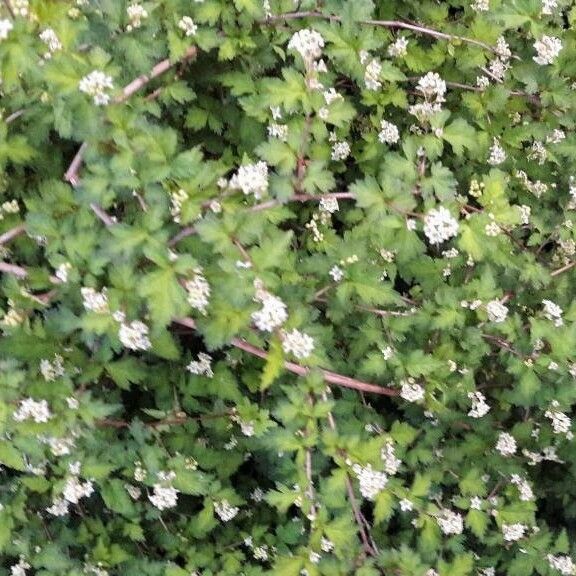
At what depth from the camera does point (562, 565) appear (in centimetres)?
260

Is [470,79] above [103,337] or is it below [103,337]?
above

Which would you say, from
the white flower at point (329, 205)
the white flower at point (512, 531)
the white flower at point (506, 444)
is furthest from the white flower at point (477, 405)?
the white flower at point (329, 205)

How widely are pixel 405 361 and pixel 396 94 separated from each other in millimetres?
1054

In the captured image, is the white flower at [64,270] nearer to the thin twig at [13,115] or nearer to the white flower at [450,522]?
the thin twig at [13,115]

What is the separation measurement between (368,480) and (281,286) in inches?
27.1

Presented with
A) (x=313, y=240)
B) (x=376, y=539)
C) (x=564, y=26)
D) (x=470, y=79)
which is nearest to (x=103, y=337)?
(x=313, y=240)

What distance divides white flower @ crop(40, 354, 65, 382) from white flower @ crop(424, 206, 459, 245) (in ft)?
4.11

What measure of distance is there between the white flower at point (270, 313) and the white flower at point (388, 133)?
1.08 metres

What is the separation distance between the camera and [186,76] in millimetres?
2457

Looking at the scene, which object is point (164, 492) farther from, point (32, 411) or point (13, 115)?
point (13, 115)

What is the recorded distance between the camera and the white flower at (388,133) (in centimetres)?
254

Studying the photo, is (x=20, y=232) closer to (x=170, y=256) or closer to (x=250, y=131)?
(x=170, y=256)

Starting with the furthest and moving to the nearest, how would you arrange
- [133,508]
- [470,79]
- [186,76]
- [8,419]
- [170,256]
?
[470,79] → [186,76] → [133,508] → [8,419] → [170,256]

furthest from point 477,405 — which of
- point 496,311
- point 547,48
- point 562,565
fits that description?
point 547,48
